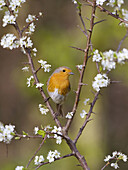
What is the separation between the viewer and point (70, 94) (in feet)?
28.7

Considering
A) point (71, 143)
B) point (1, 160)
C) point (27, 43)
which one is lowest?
point (71, 143)

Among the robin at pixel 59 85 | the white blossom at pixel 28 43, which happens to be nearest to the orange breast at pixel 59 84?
the robin at pixel 59 85

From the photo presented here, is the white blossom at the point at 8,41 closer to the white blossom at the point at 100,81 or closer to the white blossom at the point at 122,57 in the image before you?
the white blossom at the point at 100,81

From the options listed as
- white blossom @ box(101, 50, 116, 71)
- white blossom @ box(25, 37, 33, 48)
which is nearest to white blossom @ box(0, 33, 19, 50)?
white blossom @ box(25, 37, 33, 48)

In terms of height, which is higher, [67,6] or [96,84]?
[67,6]

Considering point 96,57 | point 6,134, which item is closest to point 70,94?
point 96,57

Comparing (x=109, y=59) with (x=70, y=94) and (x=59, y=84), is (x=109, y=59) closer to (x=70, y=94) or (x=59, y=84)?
(x=59, y=84)

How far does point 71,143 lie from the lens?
2.12m

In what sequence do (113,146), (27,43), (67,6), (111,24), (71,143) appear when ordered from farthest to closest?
1. (67,6)
2. (113,146)
3. (111,24)
4. (27,43)
5. (71,143)

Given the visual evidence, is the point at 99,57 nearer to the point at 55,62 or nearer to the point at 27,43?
the point at 27,43

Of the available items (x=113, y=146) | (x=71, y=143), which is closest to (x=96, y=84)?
(x=71, y=143)

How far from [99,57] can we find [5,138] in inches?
30.1

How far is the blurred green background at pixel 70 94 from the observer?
808 centimetres

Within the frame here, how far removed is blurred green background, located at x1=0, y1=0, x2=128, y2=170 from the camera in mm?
8078
